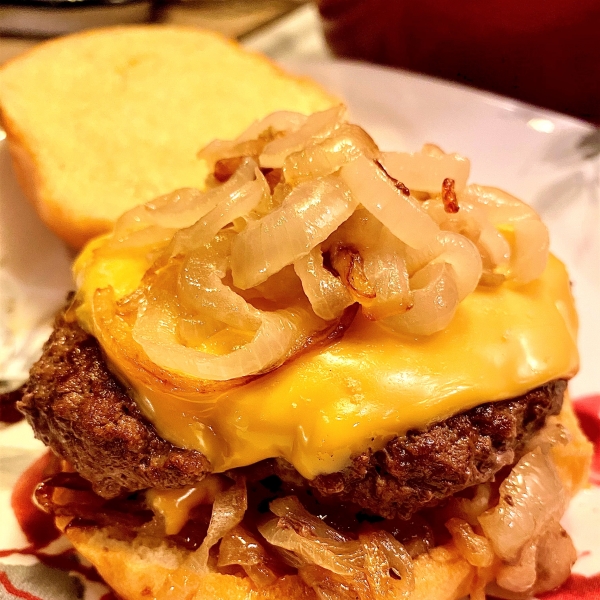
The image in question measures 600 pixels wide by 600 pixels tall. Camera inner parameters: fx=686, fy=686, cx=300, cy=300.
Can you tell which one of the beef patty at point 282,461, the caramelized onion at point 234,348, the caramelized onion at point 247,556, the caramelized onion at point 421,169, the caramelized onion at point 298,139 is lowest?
the caramelized onion at point 247,556

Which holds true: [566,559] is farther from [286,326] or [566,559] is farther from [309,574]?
[286,326]

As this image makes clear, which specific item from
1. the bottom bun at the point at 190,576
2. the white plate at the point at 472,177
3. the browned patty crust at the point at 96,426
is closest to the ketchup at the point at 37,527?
the white plate at the point at 472,177

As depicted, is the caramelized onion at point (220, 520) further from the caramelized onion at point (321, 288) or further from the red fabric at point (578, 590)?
the red fabric at point (578, 590)

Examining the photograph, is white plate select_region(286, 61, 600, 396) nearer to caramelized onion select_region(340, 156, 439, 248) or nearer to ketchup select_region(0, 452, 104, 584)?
caramelized onion select_region(340, 156, 439, 248)

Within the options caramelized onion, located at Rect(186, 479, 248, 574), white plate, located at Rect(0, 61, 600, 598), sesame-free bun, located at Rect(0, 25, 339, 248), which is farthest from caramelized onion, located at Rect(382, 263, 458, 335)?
sesame-free bun, located at Rect(0, 25, 339, 248)

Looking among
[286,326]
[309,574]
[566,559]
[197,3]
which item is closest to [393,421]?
[286,326]

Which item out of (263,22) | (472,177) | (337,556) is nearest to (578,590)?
(337,556)
